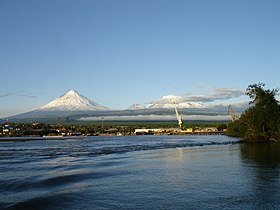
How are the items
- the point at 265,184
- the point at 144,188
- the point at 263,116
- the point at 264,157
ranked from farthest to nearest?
the point at 263,116 < the point at 264,157 < the point at 265,184 < the point at 144,188

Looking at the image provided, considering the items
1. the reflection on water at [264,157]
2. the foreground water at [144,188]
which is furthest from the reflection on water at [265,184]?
the reflection on water at [264,157]

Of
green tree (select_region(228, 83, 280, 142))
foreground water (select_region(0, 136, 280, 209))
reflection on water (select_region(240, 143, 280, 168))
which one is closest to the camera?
foreground water (select_region(0, 136, 280, 209))

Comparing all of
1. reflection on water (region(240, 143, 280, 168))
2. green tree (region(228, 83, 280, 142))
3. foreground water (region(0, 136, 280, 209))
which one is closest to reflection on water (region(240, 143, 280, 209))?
foreground water (region(0, 136, 280, 209))

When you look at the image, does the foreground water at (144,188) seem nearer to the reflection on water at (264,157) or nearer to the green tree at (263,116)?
the reflection on water at (264,157)

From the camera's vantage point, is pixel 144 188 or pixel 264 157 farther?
pixel 264 157

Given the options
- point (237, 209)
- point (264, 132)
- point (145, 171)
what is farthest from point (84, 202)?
point (264, 132)

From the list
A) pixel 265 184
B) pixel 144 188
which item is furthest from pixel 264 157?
pixel 144 188

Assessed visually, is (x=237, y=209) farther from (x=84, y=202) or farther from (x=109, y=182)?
(x=109, y=182)

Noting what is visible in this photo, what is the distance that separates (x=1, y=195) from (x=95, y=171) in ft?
39.4

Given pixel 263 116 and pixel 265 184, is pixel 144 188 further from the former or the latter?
pixel 263 116

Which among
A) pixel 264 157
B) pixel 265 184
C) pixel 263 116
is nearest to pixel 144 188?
pixel 265 184

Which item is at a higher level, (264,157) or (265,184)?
(264,157)

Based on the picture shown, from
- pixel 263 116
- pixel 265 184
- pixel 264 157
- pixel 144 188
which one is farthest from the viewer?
pixel 263 116

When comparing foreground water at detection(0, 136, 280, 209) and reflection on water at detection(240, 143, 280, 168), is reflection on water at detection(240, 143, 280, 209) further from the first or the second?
reflection on water at detection(240, 143, 280, 168)
